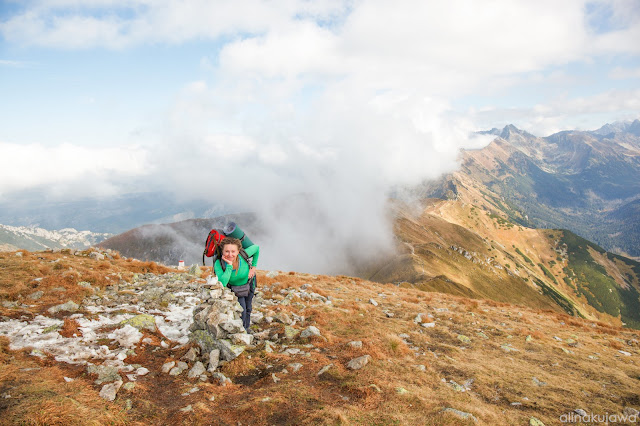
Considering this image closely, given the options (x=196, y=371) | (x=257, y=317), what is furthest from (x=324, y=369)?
(x=257, y=317)

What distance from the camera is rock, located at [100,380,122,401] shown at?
819 cm

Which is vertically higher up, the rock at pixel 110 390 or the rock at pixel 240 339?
the rock at pixel 110 390

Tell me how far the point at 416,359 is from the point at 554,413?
15.0ft

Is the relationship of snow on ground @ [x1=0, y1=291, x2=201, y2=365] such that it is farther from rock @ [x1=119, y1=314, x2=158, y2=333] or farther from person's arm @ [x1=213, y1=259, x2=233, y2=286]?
person's arm @ [x1=213, y1=259, x2=233, y2=286]

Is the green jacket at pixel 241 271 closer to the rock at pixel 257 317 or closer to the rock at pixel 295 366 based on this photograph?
the rock at pixel 295 366

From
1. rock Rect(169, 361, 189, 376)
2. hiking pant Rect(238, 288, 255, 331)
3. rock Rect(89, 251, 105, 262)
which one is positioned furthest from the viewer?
rock Rect(89, 251, 105, 262)

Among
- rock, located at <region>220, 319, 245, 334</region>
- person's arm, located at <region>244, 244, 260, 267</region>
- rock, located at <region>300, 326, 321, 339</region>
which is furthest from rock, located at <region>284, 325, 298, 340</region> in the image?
person's arm, located at <region>244, 244, 260, 267</region>

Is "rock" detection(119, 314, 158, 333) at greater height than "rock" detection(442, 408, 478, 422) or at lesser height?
greater

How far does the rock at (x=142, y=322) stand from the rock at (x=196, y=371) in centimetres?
398

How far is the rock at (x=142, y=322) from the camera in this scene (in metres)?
13.2

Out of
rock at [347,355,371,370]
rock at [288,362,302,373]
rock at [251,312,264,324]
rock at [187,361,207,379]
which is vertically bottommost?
rock at [251,312,264,324]

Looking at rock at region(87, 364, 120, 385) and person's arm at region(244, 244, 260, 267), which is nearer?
rock at region(87, 364, 120, 385)

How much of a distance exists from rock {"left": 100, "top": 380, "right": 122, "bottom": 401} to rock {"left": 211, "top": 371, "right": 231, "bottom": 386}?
8.87 ft

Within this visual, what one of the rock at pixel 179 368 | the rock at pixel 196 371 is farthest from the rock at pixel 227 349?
the rock at pixel 179 368
